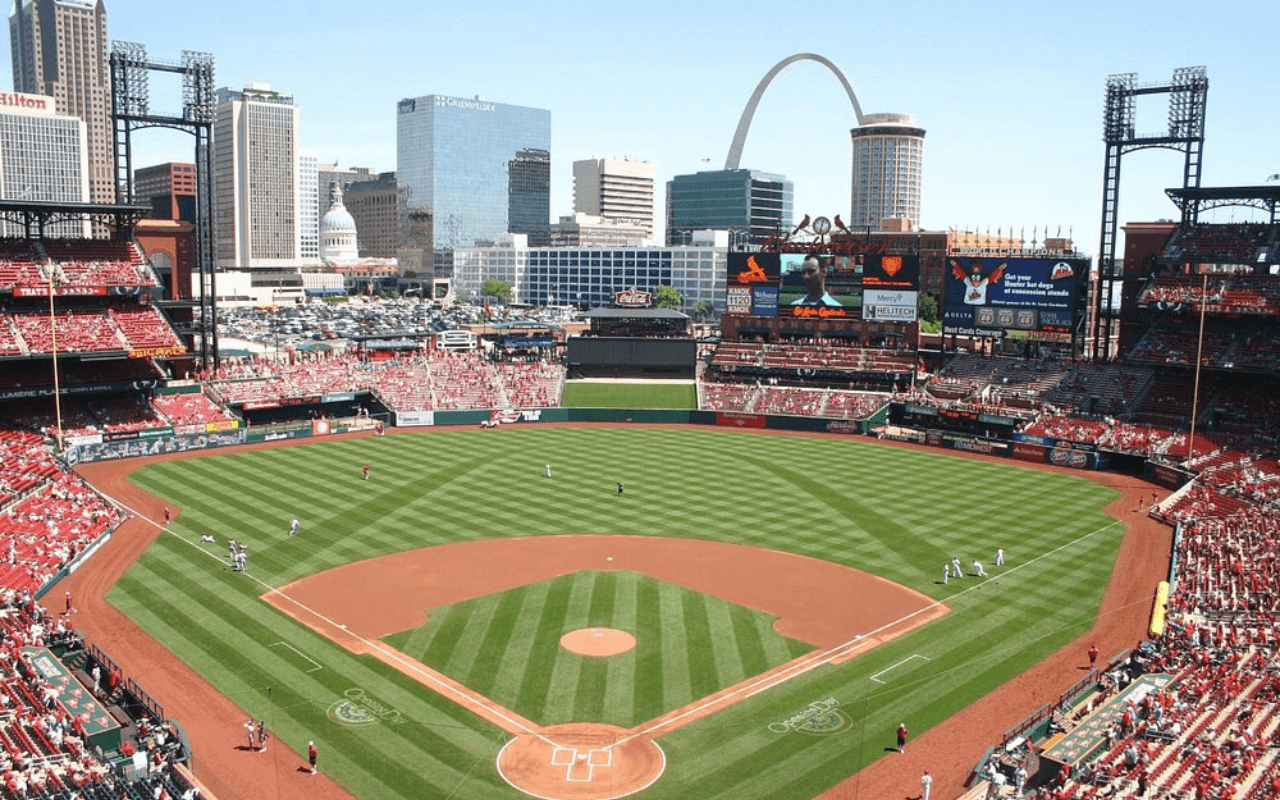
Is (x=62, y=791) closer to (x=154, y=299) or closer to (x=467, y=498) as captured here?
(x=467, y=498)

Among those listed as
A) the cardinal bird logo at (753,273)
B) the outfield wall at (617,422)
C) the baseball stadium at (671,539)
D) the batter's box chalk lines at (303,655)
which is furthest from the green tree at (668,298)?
the batter's box chalk lines at (303,655)

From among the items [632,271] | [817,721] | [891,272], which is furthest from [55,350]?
[632,271]

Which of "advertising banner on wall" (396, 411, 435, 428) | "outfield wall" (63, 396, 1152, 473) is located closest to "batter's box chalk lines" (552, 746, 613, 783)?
"outfield wall" (63, 396, 1152, 473)

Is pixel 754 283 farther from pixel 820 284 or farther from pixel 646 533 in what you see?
pixel 646 533

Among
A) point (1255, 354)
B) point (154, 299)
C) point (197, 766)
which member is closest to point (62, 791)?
point (197, 766)

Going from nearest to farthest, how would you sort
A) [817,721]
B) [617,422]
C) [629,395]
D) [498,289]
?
[817,721], [617,422], [629,395], [498,289]

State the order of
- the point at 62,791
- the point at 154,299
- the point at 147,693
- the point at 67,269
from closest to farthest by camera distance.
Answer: the point at 62,791 → the point at 147,693 → the point at 67,269 → the point at 154,299
